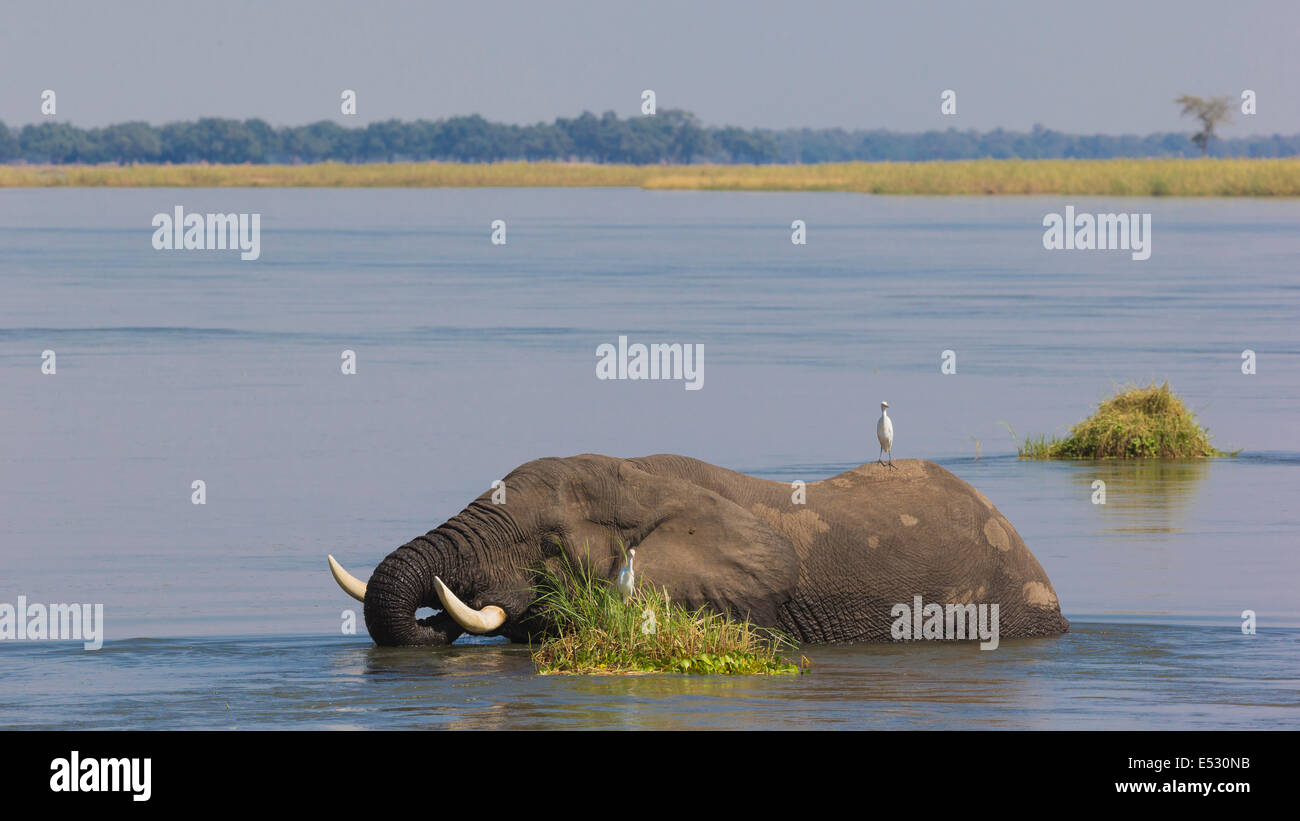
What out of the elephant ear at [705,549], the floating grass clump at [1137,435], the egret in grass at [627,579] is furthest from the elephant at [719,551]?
the floating grass clump at [1137,435]

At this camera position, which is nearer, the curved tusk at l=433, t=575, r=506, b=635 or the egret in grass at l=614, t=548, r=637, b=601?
the egret in grass at l=614, t=548, r=637, b=601

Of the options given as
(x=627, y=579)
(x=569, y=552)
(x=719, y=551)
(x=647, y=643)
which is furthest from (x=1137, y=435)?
(x=627, y=579)

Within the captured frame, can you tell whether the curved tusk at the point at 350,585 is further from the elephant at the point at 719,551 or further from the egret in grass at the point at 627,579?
the egret in grass at the point at 627,579

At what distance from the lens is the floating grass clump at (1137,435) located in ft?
86.9

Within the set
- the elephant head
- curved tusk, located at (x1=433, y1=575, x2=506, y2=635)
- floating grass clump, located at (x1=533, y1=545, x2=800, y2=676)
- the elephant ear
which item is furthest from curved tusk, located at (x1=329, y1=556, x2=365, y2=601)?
the elephant ear

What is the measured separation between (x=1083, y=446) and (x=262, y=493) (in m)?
9.27

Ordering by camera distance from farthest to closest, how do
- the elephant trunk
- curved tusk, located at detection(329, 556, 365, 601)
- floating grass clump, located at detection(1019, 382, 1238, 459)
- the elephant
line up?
floating grass clump, located at detection(1019, 382, 1238, 459)
curved tusk, located at detection(329, 556, 365, 601)
the elephant
the elephant trunk

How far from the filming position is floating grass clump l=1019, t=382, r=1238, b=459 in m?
26.5

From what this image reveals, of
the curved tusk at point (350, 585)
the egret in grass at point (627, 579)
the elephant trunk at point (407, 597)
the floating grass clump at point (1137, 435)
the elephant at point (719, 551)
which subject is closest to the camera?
the egret in grass at point (627, 579)

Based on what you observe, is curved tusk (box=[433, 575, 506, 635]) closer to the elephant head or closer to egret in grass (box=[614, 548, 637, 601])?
the elephant head

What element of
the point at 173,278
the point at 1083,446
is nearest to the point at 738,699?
the point at 1083,446

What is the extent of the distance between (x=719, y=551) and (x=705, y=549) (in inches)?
3.6

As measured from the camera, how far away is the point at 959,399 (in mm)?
32812

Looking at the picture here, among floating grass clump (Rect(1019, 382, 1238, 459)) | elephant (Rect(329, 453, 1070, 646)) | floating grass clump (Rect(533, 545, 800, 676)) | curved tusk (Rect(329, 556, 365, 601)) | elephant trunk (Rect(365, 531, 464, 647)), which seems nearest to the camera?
floating grass clump (Rect(533, 545, 800, 676))
